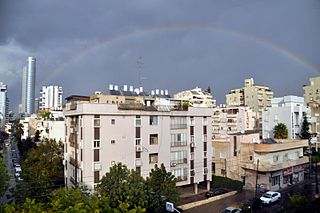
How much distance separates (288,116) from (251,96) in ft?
26.6

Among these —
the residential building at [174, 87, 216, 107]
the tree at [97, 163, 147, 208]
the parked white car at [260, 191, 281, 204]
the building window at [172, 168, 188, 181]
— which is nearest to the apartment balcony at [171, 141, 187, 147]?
the building window at [172, 168, 188, 181]

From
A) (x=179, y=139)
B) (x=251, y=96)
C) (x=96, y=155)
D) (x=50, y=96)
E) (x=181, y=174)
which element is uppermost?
(x=50, y=96)

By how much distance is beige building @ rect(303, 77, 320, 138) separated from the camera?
50.5 ft

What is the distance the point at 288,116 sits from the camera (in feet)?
48.4

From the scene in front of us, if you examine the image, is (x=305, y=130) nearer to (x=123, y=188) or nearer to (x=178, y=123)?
(x=178, y=123)

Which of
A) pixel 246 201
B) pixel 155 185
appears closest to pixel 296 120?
pixel 246 201

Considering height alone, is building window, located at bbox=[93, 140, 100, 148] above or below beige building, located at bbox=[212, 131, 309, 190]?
above

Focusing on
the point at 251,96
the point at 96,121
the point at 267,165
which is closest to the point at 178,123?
the point at 96,121

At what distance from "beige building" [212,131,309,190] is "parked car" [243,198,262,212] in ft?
4.47

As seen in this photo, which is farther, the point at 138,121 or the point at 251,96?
the point at 251,96

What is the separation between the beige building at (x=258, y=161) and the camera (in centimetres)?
904

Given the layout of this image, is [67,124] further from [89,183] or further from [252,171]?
[252,171]

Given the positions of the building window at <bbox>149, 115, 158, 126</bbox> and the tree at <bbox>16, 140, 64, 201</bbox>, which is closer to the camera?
the tree at <bbox>16, 140, 64, 201</bbox>

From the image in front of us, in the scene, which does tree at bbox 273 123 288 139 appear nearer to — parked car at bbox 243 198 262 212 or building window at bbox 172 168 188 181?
parked car at bbox 243 198 262 212
